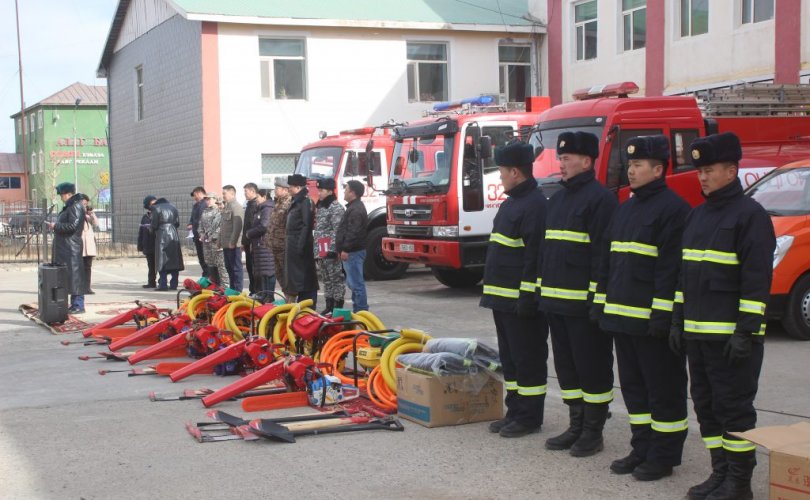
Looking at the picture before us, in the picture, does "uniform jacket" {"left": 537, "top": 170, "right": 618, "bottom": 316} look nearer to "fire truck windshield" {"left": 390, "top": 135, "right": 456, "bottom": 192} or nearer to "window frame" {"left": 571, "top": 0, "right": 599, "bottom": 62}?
"fire truck windshield" {"left": 390, "top": 135, "right": 456, "bottom": 192}

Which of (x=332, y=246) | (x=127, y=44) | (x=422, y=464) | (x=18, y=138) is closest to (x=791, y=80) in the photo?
(x=332, y=246)

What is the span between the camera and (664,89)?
23234 mm

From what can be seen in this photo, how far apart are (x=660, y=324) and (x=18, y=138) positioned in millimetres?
86520

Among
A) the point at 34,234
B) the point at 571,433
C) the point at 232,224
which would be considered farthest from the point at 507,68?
the point at 571,433

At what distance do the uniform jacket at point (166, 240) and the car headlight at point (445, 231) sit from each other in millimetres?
5168

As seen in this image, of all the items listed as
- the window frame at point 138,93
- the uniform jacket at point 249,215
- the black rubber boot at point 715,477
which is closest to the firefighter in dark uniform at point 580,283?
the black rubber boot at point 715,477

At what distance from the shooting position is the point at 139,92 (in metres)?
34.3

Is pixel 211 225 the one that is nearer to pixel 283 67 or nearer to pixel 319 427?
pixel 319 427

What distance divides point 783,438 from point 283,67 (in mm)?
23853

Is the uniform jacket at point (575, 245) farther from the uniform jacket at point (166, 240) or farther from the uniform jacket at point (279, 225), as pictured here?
the uniform jacket at point (166, 240)

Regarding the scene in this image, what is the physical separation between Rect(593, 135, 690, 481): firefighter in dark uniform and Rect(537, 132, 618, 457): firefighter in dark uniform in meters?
0.37

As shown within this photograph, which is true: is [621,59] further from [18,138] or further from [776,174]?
[18,138]

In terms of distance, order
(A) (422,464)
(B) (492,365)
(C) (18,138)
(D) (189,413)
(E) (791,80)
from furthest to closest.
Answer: (C) (18,138), (E) (791,80), (D) (189,413), (B) (492,365), (A) (422,464)

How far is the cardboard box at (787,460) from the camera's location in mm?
4496
